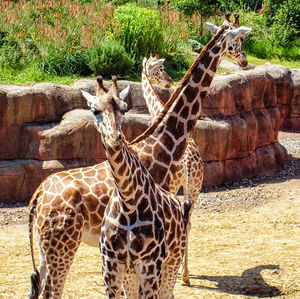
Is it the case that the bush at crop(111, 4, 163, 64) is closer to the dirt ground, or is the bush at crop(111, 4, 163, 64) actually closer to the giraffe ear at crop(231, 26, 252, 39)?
the dirt ground

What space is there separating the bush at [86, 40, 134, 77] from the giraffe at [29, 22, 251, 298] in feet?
22.9

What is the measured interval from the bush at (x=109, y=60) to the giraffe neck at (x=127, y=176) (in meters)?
8.30

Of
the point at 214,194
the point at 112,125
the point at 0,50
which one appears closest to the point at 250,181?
the point at 214,194

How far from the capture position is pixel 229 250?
7.97m

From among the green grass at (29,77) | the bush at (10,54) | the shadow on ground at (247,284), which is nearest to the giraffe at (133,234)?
the shadow on ground at (247,284)

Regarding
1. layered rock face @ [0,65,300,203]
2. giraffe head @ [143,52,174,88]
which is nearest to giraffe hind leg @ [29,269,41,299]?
giraffe head @ [143,52,174,88]

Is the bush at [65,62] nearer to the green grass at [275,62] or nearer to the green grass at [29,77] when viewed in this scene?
the green grass at [29,77]

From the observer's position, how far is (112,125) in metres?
3.27

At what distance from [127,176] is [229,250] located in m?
4.74

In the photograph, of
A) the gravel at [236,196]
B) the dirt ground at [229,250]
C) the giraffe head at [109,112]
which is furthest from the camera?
the gravel at [236,196]

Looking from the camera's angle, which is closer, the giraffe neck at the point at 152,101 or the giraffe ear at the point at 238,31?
the giraffe ear at the point at 238,31

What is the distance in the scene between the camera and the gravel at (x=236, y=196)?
9.32m

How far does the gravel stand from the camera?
9.32 metres

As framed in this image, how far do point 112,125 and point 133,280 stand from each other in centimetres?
152
